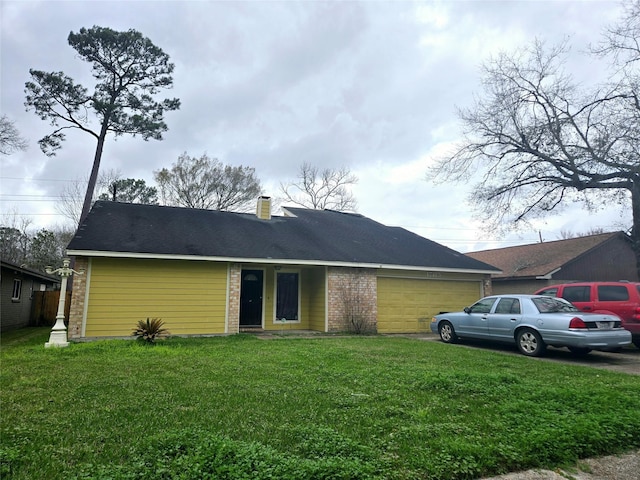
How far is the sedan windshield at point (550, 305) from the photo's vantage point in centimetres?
866

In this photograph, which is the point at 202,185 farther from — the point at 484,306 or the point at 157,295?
the point at 484,306

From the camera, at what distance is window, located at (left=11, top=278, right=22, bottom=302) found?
1598 centimetres

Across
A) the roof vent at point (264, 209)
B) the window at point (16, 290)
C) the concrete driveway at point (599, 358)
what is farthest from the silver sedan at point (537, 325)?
the window at point (16, 290)

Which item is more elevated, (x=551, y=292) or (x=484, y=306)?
(x=551, y=292)

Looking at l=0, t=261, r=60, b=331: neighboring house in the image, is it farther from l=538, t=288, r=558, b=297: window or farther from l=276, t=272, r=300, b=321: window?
l=538, t=288, r=558, b=297: window

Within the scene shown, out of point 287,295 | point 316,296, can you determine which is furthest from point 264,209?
point 316,296

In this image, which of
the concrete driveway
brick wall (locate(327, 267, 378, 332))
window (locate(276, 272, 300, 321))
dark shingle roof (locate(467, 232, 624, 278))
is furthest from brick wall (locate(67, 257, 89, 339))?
dark shingle roof (locate(467, 232, 624, 278))

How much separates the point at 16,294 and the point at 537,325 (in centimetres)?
1913

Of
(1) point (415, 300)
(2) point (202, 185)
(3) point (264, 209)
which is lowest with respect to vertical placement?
Answer: (1) point (415, 300)

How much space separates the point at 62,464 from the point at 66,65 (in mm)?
22968

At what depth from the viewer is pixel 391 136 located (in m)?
16.8

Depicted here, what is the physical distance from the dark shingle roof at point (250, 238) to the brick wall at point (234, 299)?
58cm

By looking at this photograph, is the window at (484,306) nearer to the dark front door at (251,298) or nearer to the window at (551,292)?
the window at (551,292)

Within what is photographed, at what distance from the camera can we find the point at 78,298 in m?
10.9
